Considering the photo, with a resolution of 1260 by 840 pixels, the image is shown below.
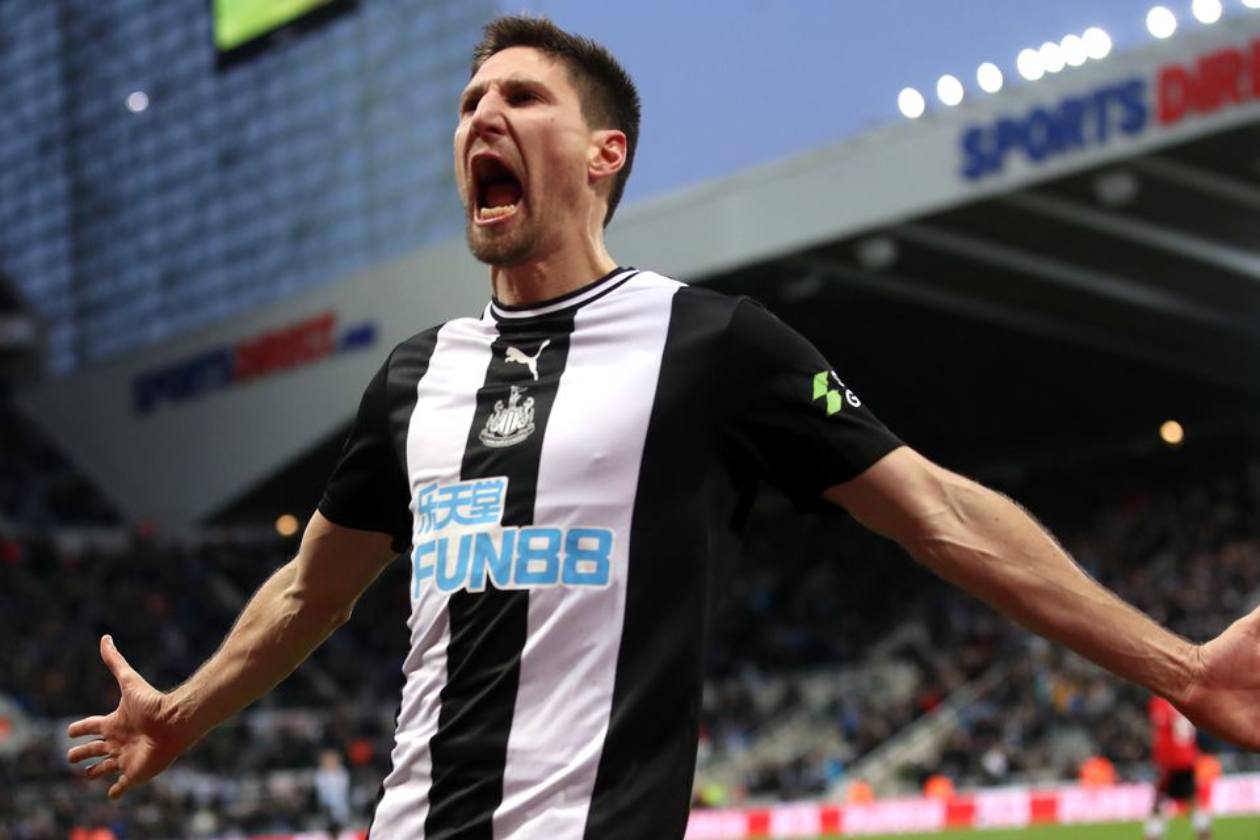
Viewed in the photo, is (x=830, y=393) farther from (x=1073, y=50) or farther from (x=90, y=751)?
(x=1073, y=50)

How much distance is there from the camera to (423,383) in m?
4.20

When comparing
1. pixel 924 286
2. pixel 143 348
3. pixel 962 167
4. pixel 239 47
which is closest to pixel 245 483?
pixel 143 348

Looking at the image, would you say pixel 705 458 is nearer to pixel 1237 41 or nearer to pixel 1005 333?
pixel 1237 41

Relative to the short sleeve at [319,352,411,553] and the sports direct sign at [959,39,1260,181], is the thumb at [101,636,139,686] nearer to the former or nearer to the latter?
the short sleeve at [319,352,411,553]

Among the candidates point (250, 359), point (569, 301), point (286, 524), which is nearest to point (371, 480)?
point (569, 301)

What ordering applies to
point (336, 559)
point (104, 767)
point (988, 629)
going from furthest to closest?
point (988, 629) < point (104, 767) < point (336, 559)

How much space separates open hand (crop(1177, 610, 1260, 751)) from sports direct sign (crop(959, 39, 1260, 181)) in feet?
88.6

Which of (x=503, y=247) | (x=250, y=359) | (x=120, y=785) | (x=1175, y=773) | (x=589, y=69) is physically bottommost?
(x=1175, y=773)

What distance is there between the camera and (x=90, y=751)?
4.50 meters

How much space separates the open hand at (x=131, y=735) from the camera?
4.41 meters

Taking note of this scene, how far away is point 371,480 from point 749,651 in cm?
3821

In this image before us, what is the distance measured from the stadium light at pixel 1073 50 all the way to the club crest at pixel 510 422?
2902 cm

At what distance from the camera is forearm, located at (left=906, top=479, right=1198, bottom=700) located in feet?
11.6

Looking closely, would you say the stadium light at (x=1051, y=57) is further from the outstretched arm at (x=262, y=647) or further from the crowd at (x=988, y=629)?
the outstretched arm at (x=262, y=647)
